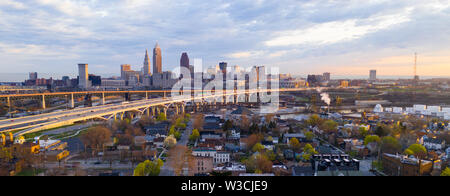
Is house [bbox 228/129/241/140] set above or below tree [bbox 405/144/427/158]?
below

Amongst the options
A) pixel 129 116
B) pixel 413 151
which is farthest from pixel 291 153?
pixel 129 116

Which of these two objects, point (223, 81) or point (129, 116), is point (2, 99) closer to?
point (129, 116)

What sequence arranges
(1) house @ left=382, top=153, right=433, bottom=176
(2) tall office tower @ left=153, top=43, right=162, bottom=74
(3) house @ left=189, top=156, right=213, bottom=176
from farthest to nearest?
(2) tall office tower @ left=153, top=43, right=162, bottom=74, (3) house @ left=189, top=156, right=213, bottom=176, (1) house @ left=382, top=153, right=433, bottom=176

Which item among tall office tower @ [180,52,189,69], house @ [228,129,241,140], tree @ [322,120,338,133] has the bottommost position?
house @ [228,129,241,140]

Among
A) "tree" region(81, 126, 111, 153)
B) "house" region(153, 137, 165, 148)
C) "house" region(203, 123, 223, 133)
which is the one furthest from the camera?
"house" region(203, 123, 223, 133)

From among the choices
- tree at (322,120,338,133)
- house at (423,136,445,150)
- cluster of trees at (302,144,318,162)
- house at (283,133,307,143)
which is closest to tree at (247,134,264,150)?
house at (283,133,307,143)

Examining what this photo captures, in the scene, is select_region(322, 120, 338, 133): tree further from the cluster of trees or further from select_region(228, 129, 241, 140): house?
select_region(228, 129, 241, 140): house

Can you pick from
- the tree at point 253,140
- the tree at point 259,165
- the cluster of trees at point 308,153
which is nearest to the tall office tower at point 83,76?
the tree at point 253,140

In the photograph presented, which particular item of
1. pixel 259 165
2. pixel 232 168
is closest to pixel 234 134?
pixel 232 168
